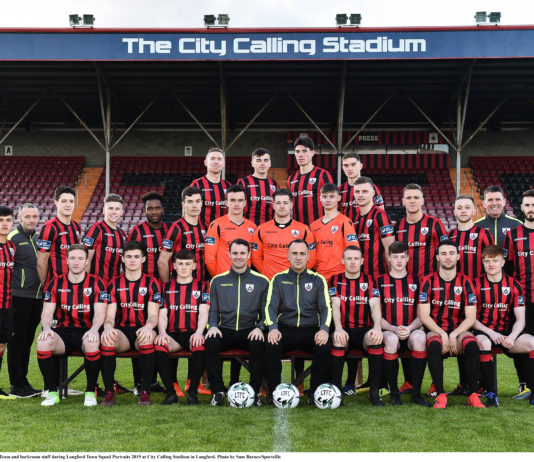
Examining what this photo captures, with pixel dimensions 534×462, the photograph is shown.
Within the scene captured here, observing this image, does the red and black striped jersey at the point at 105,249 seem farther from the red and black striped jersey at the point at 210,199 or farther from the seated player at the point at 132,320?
the red and black striped jersey at the point at 210,199

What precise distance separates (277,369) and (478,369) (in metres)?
1.67

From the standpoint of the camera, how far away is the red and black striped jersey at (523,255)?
5328mm

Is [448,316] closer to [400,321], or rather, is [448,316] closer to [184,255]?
[400,321]

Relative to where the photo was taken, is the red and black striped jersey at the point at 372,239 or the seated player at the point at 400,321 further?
the red and black striped jersey at the point at 372,239

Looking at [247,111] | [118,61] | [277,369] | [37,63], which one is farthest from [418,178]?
[277,369]

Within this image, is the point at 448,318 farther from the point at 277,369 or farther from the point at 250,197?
the point at 250,197

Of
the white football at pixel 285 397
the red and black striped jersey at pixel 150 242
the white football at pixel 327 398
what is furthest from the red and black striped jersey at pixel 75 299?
the white football at pixel 327 398

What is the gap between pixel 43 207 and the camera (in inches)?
728

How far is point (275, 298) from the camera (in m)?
4.95

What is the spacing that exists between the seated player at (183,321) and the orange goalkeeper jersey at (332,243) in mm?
1125

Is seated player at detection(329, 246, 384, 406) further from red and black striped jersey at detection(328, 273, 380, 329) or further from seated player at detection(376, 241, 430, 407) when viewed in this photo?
seated player at detection(376, 241, 430, 407)

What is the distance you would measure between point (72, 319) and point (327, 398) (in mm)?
2324

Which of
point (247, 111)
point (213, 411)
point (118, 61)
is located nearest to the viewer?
point (213, 411)

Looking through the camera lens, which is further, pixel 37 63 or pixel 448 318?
pixel 37 63
